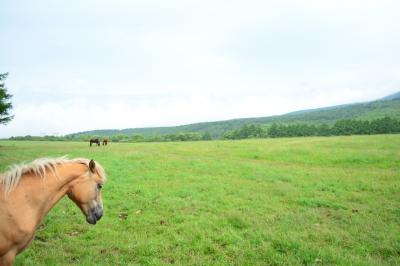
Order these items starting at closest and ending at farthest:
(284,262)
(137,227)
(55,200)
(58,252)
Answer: (55,200), (284,262), (58,252), (137,227)

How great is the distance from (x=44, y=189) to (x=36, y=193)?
→ 13cm

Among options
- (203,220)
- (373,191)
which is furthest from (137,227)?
(373,191)

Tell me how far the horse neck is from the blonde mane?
0.22ft

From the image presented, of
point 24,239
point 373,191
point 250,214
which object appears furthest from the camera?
point 373,191

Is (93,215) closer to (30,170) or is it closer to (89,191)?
(89,191)

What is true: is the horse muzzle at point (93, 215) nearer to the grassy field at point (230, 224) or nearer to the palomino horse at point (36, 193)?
the palomino horse at point (36, 193)

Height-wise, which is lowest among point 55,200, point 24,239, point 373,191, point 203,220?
point 373,191

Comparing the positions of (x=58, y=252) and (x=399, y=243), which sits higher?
(x=58, y=252)

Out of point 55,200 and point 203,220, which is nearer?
point 55,200

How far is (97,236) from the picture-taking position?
8.61m

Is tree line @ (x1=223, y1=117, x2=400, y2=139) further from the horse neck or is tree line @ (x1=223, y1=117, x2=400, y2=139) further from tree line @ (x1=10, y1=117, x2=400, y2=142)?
the horse neck

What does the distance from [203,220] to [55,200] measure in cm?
544

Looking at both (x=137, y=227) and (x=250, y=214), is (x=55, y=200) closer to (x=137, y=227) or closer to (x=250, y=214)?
(x=137, y=227)

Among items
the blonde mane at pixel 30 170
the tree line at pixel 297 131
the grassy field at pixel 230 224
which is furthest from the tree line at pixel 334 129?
the blonde mane at pixel 30 170
